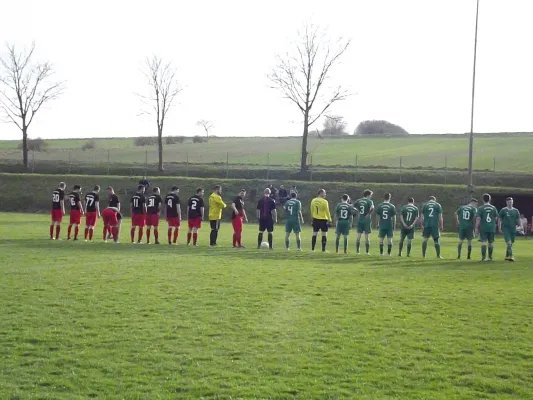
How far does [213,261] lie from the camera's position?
61.7ft

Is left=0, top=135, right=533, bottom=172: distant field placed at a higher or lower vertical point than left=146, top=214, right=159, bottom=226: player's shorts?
higher

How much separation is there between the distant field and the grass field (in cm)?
4991

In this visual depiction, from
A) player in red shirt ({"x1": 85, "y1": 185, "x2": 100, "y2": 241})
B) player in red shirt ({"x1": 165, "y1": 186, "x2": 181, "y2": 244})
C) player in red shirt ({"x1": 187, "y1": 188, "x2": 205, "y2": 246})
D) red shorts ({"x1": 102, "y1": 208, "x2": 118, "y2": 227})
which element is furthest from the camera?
player in red shirt ({"x1": 85, "y1": 185, "x2": 100, "y2": 241})

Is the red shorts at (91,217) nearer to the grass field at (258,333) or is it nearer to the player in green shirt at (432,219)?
the grass field at (258,333)

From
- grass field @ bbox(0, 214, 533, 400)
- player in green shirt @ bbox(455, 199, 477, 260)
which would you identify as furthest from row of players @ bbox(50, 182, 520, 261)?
grass field @ bbox(0, 214, 533, 400)

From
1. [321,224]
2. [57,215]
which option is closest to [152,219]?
[57,215]

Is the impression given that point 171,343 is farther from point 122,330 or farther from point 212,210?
point 212,210

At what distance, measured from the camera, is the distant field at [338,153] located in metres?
66.6

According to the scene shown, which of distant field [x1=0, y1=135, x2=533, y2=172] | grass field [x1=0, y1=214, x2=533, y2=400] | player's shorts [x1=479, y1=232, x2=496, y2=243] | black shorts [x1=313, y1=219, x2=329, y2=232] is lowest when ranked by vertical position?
grass field [x1=0, y1=214, x2=533, y2=400]

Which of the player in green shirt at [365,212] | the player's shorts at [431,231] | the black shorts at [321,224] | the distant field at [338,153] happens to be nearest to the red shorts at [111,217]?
the black shorts at [321,224]

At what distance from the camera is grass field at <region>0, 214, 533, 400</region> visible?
7.78m

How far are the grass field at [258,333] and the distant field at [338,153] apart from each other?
49.9 metres

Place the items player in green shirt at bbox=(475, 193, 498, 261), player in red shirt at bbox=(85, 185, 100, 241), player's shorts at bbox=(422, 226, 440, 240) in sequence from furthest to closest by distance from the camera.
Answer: player in red shirt at bbox=(85, 185, 100, 241) → player's shorts at bbox=(422, 226, 440, 240) → player in green shirt at bbox=(475, 193, 498, 261)

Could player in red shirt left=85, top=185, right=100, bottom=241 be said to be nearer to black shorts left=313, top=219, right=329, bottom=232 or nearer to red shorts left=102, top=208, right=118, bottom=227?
red shorts left=102, top=208, right=118, bottom=227
